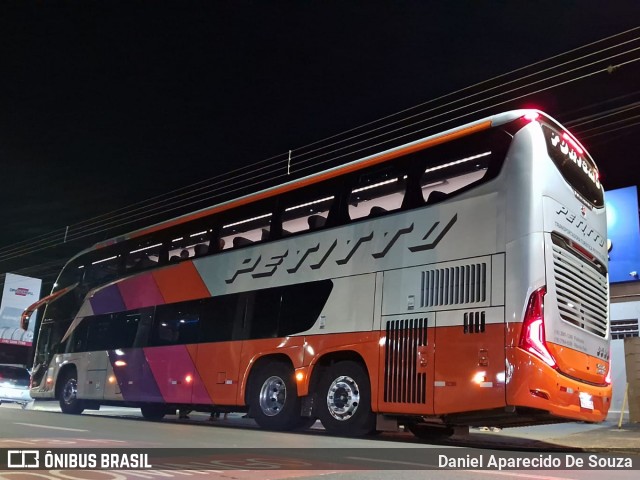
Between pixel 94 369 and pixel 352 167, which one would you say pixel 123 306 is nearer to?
pixel 94 369

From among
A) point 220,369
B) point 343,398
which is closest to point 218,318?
point 220,369

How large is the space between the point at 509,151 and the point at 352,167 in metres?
2.98

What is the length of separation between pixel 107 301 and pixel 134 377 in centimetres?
243

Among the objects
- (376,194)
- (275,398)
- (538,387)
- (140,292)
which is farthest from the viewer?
(140,292)

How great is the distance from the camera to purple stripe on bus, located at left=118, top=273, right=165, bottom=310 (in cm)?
1307

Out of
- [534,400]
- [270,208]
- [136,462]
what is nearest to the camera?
[136,462]

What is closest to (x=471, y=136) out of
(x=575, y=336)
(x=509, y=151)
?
(x=509, y=151)

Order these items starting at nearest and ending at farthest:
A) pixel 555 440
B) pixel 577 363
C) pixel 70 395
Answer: pixel 577 363
pixel 555 440
pixel 70 395

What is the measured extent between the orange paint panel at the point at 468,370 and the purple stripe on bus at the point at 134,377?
7.00 meters

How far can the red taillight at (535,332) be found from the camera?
23.4 ft

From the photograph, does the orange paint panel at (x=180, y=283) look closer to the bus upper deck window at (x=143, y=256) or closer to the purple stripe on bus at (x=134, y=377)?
the bus upper deck window at (x=143, y=256)

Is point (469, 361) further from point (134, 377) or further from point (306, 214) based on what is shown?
point (134, 377)

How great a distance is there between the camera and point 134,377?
13133mm

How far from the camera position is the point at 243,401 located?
1063cm
